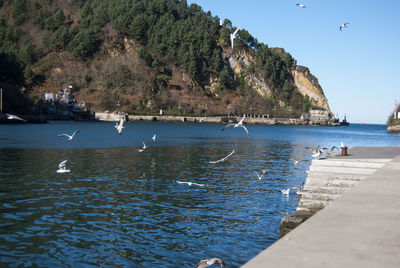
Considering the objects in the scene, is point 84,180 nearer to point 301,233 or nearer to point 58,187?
point 58,187

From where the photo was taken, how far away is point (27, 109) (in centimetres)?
15125

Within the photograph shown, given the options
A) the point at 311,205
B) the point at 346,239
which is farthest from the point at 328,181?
the point at 346,239

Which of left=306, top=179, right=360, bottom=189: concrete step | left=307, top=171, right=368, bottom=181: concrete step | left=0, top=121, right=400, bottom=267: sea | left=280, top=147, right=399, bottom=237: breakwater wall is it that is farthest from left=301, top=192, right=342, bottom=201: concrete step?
left=0, top=121, right=400, bottom=267: sea

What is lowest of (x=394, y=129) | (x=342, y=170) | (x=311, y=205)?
(x=311, y=205)

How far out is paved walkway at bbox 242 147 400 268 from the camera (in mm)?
6199

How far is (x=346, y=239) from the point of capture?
7414 mm

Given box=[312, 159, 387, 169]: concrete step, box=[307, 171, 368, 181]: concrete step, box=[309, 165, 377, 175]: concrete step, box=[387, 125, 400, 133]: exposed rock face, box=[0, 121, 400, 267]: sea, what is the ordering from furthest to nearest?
1. box=[387, 125, 400, 133]: exposed rock face
2. box=[312, 159, 387, 169]: concrete step
3. box=[309, 165, 377, 175]: concrete step
4. box=[307, 171, 368, 181]: concrete step
5. box=[0, 121, 400, 267]: sea

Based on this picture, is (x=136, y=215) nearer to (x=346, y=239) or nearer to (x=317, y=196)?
(x=317, y=196)

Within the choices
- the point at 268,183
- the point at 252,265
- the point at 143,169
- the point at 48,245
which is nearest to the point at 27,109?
the point at 143,169

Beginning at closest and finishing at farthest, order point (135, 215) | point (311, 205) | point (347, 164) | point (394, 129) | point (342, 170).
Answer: point (311, 205)
point (342, 170)
point (347, 164)
point (135, 215)
point (394, 129)

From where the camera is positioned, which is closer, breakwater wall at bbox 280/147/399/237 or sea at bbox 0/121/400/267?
sea at bbox 0/121/400/267

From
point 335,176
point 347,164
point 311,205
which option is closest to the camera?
point 311,205

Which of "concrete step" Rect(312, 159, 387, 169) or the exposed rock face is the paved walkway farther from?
the exposed rock face

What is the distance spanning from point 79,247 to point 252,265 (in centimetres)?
946
